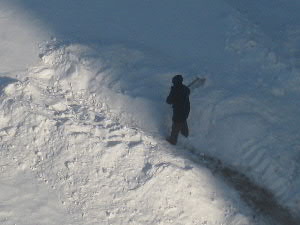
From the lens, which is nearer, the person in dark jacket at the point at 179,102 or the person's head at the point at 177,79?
the person's head at the point at 177,79

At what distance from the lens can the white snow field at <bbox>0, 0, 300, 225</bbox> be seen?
25.2 feet

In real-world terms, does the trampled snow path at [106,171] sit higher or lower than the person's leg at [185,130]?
lower

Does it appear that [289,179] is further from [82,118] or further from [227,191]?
[82,118]

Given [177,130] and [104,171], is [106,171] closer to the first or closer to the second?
[104,171]

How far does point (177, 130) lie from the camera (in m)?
8.48

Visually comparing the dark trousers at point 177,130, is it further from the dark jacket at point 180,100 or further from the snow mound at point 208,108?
the snow mound at point 208,108

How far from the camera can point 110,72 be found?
31.8ft

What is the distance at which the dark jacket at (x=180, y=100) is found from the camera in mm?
8102

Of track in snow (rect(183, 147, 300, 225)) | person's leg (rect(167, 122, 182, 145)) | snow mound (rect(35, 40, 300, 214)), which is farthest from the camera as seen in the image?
snow mound (rect(35, 40, 300, 214))

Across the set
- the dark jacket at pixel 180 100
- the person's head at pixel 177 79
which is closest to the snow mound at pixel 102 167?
the dark jacket at pixel 180 100

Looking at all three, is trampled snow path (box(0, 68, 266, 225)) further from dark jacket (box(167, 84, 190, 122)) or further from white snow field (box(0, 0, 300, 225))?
dark jacket (box(167, 84, 190, 122))

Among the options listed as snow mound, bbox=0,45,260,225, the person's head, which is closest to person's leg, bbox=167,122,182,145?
snow mound, bbox=0,45,260,225

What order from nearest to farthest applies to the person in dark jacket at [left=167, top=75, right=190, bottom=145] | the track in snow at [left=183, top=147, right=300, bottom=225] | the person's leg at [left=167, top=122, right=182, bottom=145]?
the track in snow at [left=183, top=147, right=300, bottom=225] → the person in dark jacket at [left=167, top=75, right=190, bottom=145] → the person's leg at [left=167, top=122, right=182, bottom=145]

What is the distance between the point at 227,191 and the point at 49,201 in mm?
3438
